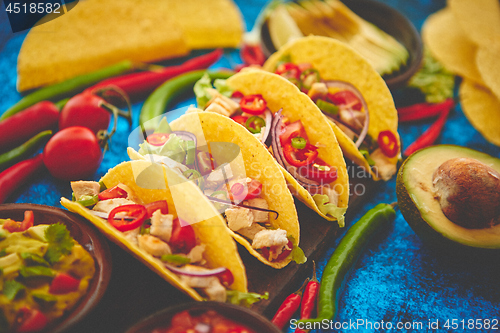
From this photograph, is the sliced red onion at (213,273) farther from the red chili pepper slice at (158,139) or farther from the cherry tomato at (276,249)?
the red chili pepper slice at (158,139)

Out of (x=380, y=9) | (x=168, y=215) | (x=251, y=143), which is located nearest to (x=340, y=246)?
(x=251, y=143)

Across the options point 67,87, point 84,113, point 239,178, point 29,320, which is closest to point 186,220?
point 239,178

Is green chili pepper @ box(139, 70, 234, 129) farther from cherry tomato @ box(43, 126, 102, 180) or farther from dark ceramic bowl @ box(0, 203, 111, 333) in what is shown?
dark ceramic bowl @ box(0, 203, 111, 333)

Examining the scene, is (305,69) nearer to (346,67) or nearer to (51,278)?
(346,67)

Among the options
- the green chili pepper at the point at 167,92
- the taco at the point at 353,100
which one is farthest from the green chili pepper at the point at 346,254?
the green chili pepper at the point at 167,92

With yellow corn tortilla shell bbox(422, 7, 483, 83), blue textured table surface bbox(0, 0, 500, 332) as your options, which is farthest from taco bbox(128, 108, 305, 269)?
yellow corn tortilla shell bbox(422, 7, 483, 83)
